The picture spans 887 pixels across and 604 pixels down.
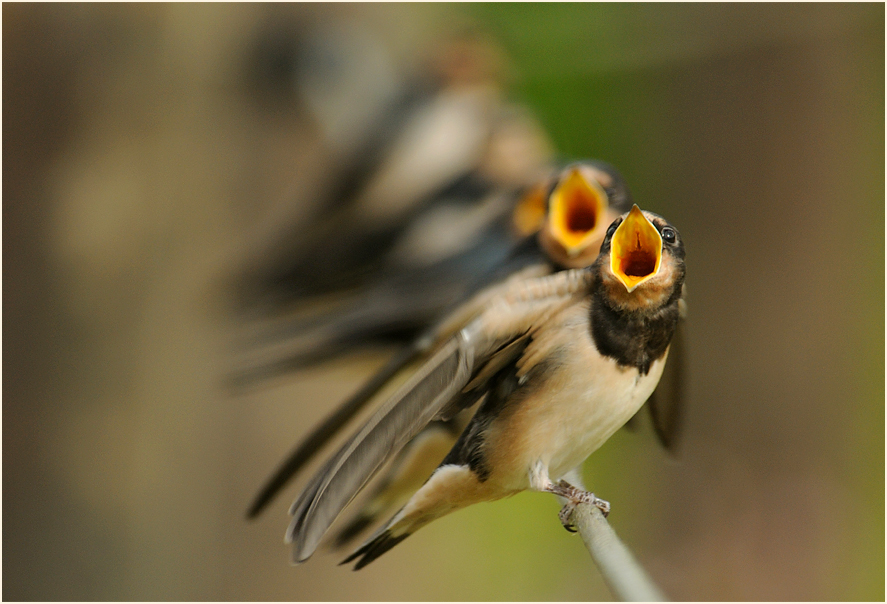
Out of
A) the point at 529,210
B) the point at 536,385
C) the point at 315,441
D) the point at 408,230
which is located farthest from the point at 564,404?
the point at 408,230

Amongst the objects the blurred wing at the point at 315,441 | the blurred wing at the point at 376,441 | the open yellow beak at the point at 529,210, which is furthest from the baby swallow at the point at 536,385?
the open yellow beak at the point at 529,210

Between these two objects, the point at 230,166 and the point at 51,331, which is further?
the point at 230,166

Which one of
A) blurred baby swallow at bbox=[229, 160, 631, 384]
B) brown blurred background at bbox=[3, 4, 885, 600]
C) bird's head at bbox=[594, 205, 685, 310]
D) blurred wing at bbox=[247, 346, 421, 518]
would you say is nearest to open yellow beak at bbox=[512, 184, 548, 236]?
→ blurred baby swallow at bbox=[229, 160, 631, 384]

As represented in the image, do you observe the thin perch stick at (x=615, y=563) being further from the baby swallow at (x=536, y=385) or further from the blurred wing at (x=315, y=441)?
the blurred wing at (x=315, y=441)

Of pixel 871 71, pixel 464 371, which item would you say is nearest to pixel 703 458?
pixel 871 71

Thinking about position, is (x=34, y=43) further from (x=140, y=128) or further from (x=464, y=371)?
(x=464, y=371)

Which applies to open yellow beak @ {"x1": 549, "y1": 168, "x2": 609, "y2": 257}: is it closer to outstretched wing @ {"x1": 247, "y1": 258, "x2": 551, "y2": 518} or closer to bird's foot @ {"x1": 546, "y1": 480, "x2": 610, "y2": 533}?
outstretched wing @ {"x1": 247, "y1": 258, "x2": 551, "y2": 518}
